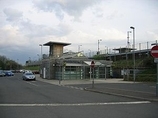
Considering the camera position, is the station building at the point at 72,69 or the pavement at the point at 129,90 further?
the station building at the point at 72,69

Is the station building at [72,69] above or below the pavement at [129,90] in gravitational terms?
above

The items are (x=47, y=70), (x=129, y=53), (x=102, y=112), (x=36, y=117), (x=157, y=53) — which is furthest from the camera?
(x=129, y=53)

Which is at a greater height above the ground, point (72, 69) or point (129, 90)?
point (72, 69)

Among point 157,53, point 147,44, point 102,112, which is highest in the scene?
point 147,44

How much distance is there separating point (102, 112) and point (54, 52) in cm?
5074

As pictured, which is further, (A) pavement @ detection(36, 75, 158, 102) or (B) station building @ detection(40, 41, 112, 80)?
(B) station building @ detection(40, 41, 112, 80)

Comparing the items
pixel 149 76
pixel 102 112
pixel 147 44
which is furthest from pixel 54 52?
pixel 102 112

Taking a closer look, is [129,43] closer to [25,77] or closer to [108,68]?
[108,68]

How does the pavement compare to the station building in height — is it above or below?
below

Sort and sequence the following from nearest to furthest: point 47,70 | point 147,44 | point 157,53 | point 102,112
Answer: point 102,112, point 157,53, point 47,70, point 147,44

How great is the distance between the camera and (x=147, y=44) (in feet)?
197

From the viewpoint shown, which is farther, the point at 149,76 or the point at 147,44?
the point at 147,44

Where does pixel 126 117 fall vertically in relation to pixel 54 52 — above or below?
below

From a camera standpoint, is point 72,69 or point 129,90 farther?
point 72,69
